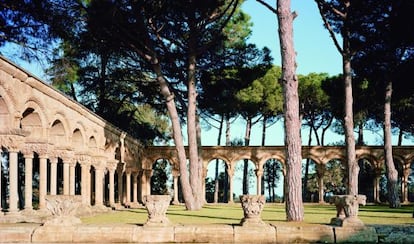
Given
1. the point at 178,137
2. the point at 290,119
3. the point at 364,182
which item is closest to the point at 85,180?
the point at 178,137

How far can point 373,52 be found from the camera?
2081cm

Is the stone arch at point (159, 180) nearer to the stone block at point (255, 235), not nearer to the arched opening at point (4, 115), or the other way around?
the arched opening at point (4, 115)

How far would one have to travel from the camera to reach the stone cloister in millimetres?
11836

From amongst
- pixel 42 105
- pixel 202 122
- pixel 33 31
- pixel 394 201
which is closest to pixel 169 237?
pixel 42 105

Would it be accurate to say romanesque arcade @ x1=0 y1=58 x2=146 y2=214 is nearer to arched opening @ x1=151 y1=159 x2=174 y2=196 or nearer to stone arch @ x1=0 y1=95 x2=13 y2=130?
stone arch @ x1=0 y1=95 x2=13 y2=130

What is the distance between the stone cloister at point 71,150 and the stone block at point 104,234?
3.59 m

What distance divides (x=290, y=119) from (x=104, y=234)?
485 cm

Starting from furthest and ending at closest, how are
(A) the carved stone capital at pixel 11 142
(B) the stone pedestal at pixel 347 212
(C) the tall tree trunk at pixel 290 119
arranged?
(A) the carved stone capital at pixel 11 142 → (C) the tall tree trunk at pixel 290 119 → (B) the stone pedestal at pixel 347 212

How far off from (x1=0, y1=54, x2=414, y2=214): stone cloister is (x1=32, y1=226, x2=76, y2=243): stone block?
3.22 metres

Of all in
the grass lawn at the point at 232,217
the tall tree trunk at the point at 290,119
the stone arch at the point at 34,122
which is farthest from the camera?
the stone arch at the point at 34,122

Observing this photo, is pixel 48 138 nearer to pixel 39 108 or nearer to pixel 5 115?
pixel 39 108

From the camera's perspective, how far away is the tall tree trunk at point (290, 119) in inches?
431

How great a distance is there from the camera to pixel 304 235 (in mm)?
8555

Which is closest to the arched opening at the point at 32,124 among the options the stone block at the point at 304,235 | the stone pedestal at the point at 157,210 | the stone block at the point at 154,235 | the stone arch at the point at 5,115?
the stone arch at the point at 5,115
